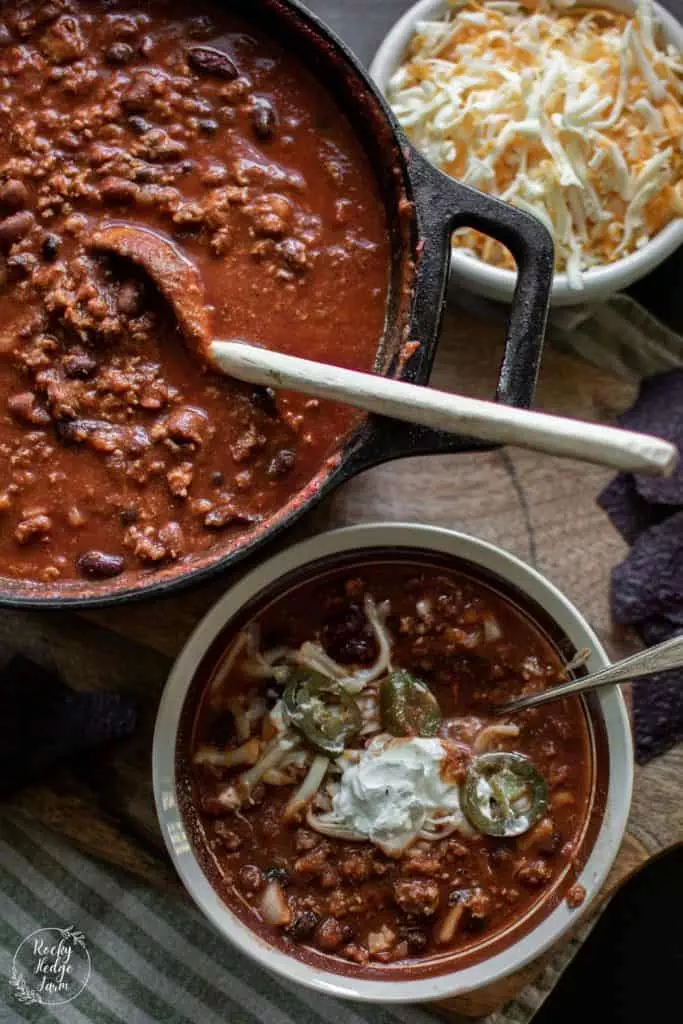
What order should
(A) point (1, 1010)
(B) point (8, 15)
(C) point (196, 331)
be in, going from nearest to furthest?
(C) point (196, 331) < (B) point (8, 15) < (A) point (1, 1010)

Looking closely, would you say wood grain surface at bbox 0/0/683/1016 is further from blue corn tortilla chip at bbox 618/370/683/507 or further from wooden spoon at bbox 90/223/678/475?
wooden spoon at bbox 90/223/678/475

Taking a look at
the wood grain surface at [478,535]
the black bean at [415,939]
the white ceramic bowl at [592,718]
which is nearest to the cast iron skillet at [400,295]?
the white ceramic bowl at [592,718]

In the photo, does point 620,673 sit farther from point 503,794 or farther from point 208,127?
point 208,127

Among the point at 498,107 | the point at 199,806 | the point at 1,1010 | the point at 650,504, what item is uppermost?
the point at 498,107

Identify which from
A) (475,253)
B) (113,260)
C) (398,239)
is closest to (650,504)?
(475,253)

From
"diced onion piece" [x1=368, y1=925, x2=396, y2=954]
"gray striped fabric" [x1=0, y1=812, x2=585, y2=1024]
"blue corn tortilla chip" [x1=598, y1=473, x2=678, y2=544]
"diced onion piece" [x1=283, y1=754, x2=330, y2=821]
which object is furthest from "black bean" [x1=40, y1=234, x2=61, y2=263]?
"diced onion piece" [x1=368, y1=925, x2=396, y2=954]

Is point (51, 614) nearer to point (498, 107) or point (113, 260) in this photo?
point (113, 260)
